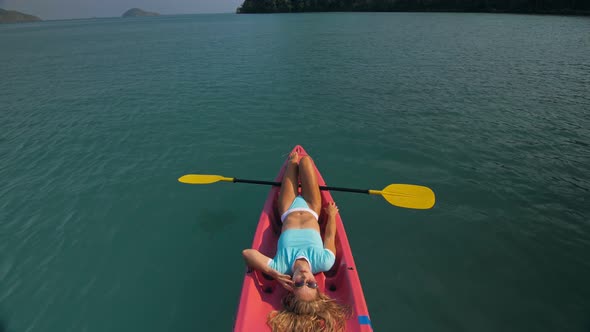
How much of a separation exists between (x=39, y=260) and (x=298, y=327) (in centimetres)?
538

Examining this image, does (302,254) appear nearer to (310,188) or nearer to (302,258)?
(302,258)

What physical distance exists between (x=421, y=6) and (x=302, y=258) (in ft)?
304

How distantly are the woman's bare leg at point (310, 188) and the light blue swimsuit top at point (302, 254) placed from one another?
94 cm

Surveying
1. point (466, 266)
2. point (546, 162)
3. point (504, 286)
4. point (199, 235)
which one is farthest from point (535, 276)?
point (199, 235)

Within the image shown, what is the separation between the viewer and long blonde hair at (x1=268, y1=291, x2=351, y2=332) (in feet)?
10.3

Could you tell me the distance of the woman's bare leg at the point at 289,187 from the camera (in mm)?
5199

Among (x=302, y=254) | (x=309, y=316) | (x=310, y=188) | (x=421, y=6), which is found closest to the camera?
(x=309, y=316)

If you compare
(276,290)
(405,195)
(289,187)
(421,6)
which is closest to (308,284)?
(276,290)

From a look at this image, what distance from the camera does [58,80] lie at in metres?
17.1

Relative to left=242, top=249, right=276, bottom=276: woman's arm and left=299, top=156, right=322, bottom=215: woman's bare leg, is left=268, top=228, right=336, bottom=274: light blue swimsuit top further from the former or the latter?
left=299, top=156, right=322, bottom=215: woman's bare leg

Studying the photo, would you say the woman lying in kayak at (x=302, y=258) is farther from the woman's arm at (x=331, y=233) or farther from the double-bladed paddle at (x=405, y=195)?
the double-bladed paddle at (x=405, y=195)

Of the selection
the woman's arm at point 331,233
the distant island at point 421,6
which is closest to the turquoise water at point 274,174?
the woman's arm at point 331,233

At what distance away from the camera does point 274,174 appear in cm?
811

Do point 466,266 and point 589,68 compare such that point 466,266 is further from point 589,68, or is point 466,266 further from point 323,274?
point 589,68
